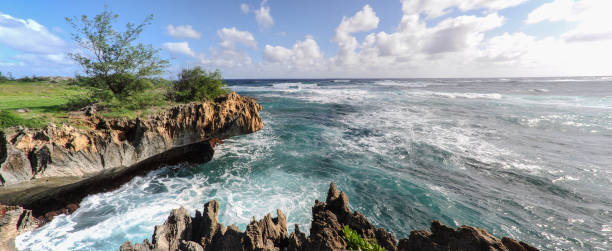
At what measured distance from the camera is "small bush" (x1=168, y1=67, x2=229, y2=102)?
49.6 feet

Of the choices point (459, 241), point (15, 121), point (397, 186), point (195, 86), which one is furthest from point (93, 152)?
point (397, 186)

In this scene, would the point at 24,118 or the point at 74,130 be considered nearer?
the point at 24,118

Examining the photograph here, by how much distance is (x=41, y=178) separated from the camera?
7656 millimetres

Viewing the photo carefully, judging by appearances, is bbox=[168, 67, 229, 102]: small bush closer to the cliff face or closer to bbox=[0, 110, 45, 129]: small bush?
the cliff face

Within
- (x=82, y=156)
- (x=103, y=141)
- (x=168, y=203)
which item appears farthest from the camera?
(x=103, y=141)

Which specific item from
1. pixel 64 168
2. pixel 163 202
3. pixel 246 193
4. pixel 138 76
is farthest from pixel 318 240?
pixel 138 76

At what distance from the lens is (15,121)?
25.9 ft

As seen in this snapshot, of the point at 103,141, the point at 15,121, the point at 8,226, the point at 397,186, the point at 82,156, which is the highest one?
the point at 15,121

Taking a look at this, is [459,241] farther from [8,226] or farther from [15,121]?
[15,121]

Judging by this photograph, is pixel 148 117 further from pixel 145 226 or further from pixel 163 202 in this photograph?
pixel 145 226

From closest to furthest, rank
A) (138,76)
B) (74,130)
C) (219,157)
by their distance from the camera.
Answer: (74,130)
(138,76)
(219,157)

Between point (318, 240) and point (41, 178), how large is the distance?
36.0 feet

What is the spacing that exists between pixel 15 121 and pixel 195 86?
8.83 metres

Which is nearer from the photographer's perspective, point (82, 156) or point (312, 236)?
point (312, 236)
